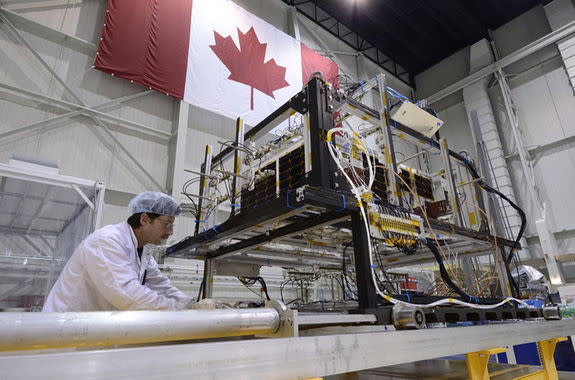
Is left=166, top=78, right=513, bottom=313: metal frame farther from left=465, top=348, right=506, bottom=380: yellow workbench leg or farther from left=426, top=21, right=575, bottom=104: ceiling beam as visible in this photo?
left=426, top=21, right=575, bottom=104: ceiling beam

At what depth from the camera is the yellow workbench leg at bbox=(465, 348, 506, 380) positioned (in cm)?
111

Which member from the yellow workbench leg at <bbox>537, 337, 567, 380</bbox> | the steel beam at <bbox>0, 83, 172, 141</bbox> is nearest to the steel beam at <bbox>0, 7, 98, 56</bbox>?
the steel beam at <bbox>0, 83, 172, 141</bbox>

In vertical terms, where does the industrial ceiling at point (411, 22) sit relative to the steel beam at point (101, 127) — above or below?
above

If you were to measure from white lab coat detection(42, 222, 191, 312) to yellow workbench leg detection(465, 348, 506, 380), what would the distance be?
1.11m

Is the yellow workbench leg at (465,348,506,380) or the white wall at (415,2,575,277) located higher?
the white wall at (415,2,575,277)

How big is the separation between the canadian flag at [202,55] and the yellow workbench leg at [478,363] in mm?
3535

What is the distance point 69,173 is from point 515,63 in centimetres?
902

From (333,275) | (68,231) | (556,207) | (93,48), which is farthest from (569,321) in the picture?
(556,207)

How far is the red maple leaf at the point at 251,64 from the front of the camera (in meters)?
5.18

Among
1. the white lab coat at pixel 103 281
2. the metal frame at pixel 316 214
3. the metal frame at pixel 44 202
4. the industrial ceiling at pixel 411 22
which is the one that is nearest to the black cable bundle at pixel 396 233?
the metal frame at pixel 316 214

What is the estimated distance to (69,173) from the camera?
418 centimetres

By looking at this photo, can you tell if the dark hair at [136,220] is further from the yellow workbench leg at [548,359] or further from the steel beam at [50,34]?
the steel beam at [50,34]

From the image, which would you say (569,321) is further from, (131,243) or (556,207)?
(556,207)

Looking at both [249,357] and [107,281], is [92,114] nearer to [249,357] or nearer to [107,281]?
[107,281]
